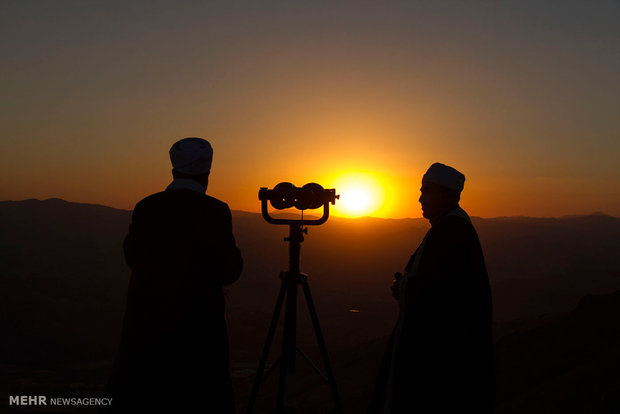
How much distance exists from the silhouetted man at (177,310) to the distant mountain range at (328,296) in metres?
4.15

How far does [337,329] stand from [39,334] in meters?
17.0

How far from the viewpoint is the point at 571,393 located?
17.8 feet

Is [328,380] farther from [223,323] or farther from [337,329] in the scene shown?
[337,329]

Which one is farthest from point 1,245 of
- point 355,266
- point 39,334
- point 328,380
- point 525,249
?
point 525,249

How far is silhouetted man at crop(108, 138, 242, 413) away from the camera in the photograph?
2.67 m

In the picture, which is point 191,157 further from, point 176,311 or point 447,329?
point 447,329

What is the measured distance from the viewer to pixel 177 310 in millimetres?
2672

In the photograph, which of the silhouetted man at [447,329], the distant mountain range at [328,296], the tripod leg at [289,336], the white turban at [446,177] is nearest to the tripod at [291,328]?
the tripod leg at [289,336]

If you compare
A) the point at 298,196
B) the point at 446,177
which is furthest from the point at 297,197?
the point at 446,177

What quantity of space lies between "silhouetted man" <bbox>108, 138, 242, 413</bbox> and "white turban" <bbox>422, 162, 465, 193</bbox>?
4.51 feet

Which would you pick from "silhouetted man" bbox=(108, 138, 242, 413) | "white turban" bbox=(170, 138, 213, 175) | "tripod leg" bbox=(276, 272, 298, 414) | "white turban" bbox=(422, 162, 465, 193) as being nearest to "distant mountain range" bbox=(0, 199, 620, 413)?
"tripod leg" bbox=(276, 272, 298, 414)

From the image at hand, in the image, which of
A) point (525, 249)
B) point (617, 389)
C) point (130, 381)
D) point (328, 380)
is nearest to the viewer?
point (130, 381)

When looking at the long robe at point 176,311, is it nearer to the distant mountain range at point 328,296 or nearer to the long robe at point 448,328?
the long robe at point 448,328

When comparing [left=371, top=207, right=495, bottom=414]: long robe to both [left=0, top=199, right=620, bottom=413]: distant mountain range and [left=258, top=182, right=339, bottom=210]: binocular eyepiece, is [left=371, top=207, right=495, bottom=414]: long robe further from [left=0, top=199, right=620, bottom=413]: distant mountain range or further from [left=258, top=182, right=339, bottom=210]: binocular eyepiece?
[left=0, top=199, right=620, bottom=413]: distant mountain range
